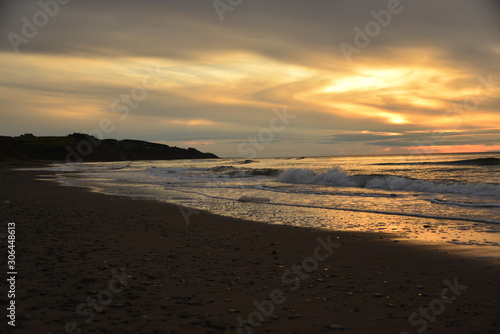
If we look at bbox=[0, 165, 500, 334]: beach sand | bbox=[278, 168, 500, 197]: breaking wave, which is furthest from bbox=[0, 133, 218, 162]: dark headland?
bbox=[0, 165, 500, 334]: beach sand

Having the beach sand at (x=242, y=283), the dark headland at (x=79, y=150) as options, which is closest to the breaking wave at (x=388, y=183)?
the beach sand at (x=242, y=283)

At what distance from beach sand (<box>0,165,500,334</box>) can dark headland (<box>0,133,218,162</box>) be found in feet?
284

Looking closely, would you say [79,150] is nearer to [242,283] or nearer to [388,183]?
[388,183]

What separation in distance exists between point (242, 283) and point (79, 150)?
13311 centimetres

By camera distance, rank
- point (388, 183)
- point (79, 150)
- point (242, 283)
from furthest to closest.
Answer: point (79, 150), point (388, 183), point (242, 283)

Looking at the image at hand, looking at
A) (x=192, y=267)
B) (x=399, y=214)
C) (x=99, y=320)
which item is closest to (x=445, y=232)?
(x=399, y=214)

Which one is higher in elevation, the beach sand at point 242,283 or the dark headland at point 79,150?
the dark headland at point 79,150

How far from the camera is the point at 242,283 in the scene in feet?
19.6

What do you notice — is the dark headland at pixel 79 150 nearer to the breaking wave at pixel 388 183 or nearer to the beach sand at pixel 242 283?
the breaking wave at pixel 388 183

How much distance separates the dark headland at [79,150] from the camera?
9656 cm

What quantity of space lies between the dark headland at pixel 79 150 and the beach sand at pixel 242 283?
8648 centimetres

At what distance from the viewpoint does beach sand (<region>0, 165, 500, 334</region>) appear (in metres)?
4.47

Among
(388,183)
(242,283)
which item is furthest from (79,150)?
(242,283)

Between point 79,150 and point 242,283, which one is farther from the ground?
point 79,150
